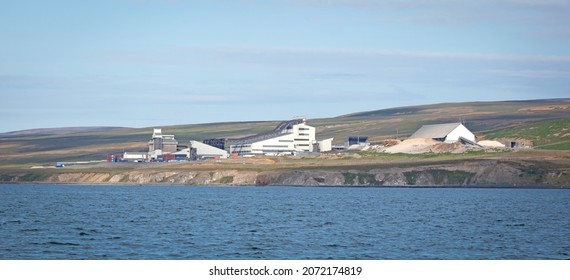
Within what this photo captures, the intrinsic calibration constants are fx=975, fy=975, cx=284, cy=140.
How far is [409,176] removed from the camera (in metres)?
174

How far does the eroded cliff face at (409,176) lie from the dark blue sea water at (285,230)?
5180cm

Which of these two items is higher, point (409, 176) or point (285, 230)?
point (409, 176)

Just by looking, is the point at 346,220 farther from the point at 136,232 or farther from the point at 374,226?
the point at 136,232

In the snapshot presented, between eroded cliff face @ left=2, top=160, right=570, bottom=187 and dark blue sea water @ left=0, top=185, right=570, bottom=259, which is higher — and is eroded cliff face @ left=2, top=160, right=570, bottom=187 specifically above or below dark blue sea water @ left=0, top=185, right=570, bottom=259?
above

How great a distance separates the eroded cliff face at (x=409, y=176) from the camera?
534ft

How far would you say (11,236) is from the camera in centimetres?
6562

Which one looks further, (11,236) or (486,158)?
(486,158)

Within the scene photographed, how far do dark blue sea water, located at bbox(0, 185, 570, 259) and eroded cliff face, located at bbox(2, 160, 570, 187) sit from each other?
51.8m

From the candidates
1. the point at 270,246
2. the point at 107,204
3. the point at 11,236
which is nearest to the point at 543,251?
the point at 270,246

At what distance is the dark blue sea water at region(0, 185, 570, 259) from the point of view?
56656 millimetres

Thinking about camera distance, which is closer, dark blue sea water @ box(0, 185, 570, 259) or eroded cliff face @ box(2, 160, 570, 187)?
dark blue sea water @ box(0, 185, 570, 259)

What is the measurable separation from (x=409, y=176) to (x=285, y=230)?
104686mm

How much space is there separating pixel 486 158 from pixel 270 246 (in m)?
122

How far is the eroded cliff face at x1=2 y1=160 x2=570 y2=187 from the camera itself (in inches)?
6407
